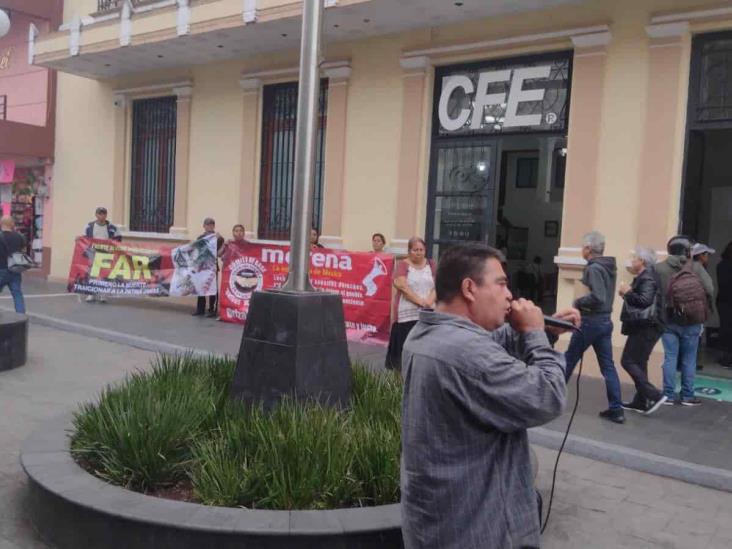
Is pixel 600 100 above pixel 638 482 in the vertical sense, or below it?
above

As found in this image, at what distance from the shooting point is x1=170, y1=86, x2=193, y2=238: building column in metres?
13.8

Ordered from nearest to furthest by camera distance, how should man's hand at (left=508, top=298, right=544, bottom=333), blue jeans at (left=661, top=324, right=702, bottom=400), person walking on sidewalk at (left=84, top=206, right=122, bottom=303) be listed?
1. man's hand at (left=508, top=298, right=544, bottom=333)
2. blue jeans at (left=661, top=324, right=702, bottom=400)
3. person walking on sidewalk at (left=84, top=206, right=122, bottom=303)

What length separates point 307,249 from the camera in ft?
15.9

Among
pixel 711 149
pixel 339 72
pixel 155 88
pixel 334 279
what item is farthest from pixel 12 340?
pixel 711 149

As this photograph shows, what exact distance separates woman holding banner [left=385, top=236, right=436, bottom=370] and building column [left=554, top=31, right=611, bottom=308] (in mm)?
2442

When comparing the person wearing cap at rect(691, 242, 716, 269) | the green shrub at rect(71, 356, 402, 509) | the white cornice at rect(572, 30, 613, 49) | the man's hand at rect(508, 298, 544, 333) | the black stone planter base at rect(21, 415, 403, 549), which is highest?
the white cornice at rect(572, 30, 613, 49)

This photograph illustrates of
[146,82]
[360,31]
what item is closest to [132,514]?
[360,31]

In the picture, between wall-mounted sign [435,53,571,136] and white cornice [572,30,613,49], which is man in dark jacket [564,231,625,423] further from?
wall-mounted sign [435,53,571,136]

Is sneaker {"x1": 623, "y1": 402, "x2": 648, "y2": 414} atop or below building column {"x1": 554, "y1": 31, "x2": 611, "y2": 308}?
below

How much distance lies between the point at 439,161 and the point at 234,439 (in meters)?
7.49

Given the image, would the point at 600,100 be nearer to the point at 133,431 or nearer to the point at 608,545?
the point at 608,545

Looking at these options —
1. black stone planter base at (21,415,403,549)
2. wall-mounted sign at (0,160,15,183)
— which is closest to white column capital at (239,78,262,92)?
wall-mounted sign at (0,160,15,183)

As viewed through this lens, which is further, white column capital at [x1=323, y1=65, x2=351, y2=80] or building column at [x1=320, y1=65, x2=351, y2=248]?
building column at [x1=320, y1=65, x2=351, y2=248]

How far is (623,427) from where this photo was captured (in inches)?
249
